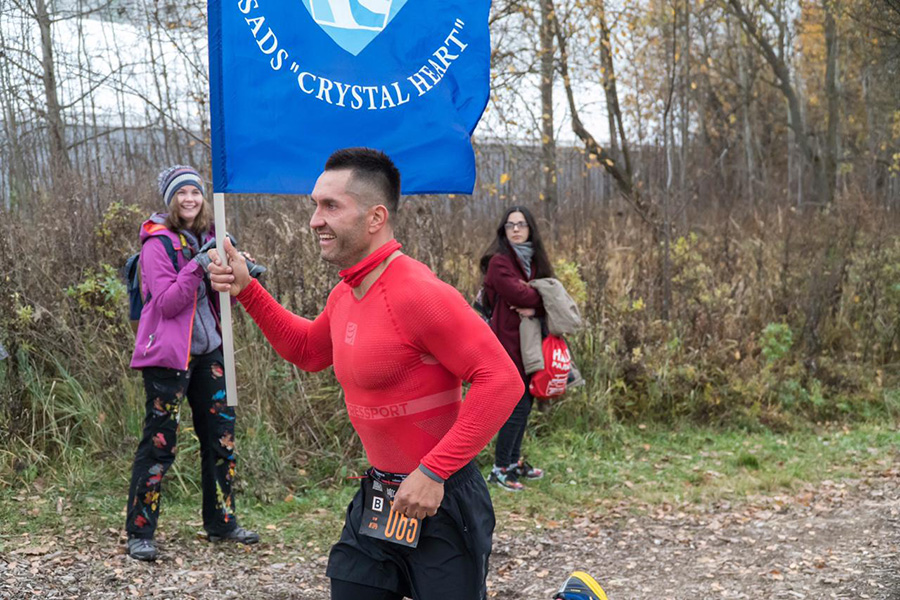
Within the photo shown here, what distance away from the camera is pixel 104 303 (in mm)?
7676

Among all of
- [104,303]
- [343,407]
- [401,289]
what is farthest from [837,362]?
[401,289]

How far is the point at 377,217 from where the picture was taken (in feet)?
9.88

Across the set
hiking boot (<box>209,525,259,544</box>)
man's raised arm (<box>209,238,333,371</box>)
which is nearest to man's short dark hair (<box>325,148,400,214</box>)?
man's raised arm (<box>209,238,333,371</box>)

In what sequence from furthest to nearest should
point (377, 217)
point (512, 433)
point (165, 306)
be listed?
1. point (512, 433)
2. point (165, 306)
3. point (377, 217)

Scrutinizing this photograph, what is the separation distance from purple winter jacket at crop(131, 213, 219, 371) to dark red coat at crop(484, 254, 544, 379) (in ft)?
7.78

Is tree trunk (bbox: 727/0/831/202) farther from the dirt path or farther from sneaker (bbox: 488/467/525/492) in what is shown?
the dirt path

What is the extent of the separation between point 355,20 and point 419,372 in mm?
1717

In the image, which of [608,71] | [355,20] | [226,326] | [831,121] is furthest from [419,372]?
[831,121]

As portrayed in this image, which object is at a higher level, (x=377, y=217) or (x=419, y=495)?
(x=377, y=217)

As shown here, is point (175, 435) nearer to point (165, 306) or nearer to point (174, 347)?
point (174, 347)

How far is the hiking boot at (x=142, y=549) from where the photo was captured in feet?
17.7

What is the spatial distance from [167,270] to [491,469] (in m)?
3.31

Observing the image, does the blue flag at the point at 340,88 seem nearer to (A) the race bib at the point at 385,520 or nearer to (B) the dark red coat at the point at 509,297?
(A) the race bib at the point at 385,520

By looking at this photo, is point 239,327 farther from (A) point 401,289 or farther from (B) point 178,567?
(A) point 401,289
